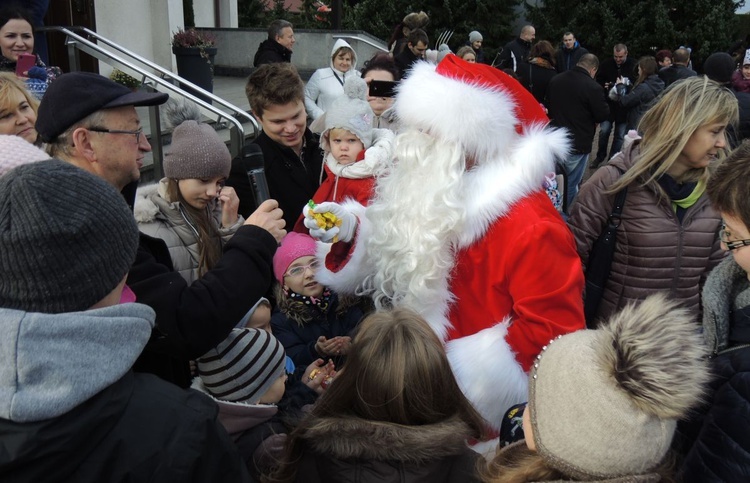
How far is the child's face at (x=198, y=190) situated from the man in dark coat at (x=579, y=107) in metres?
6.10

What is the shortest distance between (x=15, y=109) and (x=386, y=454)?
8.56ft

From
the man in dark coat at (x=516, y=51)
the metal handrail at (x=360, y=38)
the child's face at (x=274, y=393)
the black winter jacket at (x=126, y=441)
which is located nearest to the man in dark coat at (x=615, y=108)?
the man in dark coat at (x=516, y=51)

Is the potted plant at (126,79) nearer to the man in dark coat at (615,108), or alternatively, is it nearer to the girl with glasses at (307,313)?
the girl with glasses at (307,313)

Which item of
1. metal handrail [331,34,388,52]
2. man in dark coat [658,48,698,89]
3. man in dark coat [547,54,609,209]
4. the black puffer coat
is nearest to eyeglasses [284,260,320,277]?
the black puffer coat

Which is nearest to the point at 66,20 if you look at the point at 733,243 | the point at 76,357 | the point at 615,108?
the point at 615,108

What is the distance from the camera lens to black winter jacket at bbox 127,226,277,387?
1.78 metres

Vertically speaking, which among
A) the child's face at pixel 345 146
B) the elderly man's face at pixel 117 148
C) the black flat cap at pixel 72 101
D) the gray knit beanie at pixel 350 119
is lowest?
the child's face at pixel 345 146

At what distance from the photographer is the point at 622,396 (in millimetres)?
1369

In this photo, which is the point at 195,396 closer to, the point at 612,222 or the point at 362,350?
the point at 362,350

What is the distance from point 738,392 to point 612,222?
4.92 feet

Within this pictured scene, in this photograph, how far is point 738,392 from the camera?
1.49 m

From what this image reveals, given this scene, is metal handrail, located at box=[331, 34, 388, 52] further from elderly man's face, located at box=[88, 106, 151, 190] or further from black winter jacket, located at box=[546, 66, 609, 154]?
elderly man's face, located at box=[88, 106, 151, 190]

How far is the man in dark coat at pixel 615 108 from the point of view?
34.1ft

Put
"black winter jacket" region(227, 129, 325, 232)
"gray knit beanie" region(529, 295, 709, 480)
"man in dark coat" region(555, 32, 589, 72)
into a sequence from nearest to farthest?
"gray knit beanie" region(529, 295, 709, 480) → "black winter jacket" region(227, 129, 325, 232) → "man in dark coat" region(555, 32, 589, 72)
